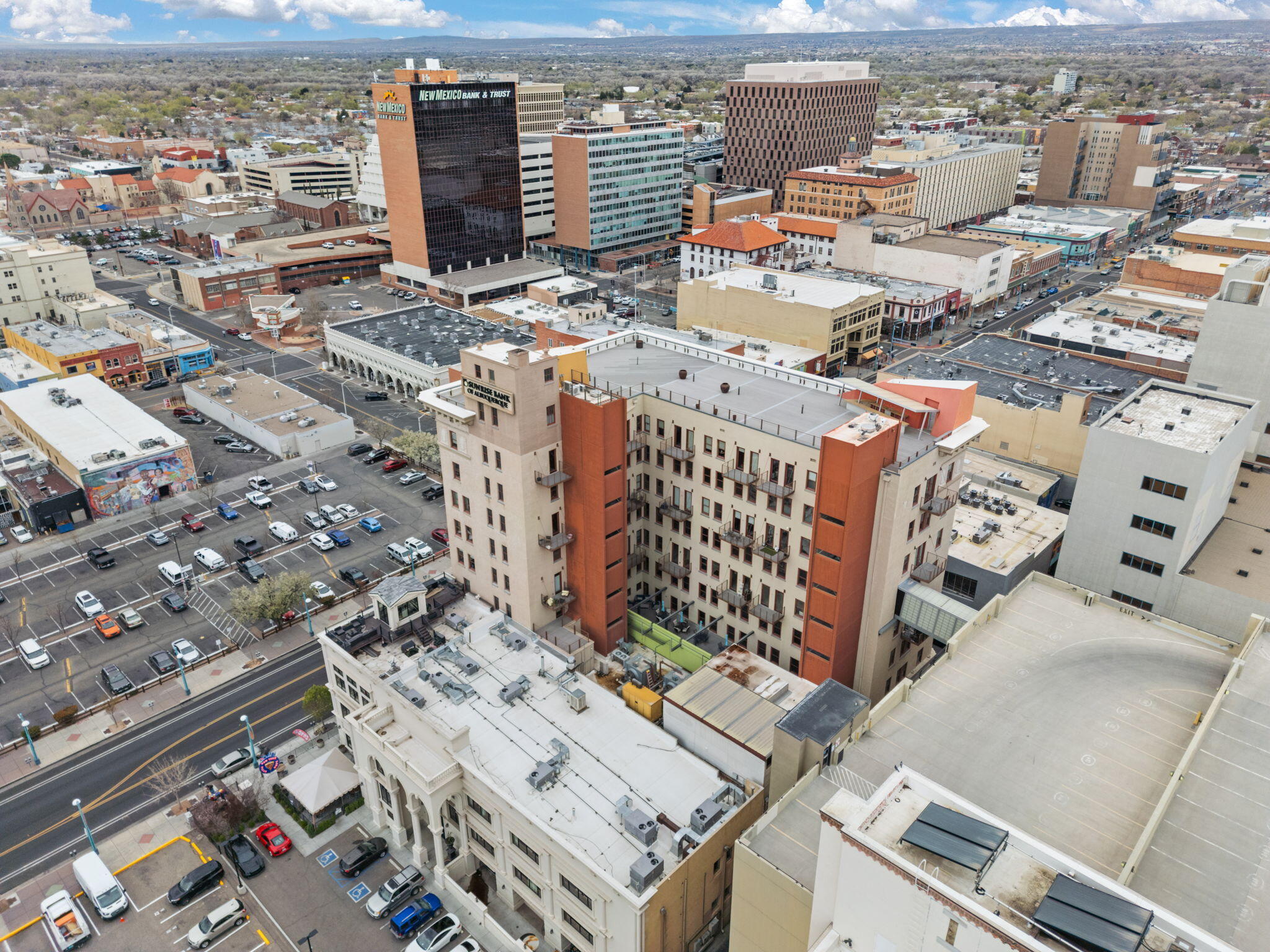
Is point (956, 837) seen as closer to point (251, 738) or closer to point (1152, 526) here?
point (1152, 526)

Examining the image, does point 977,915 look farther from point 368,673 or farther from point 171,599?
point 171,599

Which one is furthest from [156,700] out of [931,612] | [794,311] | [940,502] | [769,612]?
[794,311]

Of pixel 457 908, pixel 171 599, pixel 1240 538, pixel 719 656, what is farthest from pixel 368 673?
pixel 1240 538

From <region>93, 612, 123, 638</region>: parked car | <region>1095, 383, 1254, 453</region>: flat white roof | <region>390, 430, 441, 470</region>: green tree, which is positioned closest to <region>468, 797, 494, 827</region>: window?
<region>93, 612, 123, 638</region>: parked car

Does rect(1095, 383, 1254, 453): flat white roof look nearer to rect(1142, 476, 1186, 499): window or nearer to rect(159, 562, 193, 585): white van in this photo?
rect(1142, 476, 1186, 499): window

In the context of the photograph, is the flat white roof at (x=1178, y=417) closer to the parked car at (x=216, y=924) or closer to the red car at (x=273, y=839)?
the red car at (x=273, y=839)

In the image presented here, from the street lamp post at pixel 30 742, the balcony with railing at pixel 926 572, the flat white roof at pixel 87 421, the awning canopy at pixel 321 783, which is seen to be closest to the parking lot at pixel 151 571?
the street lamp post at pixel 30 742
